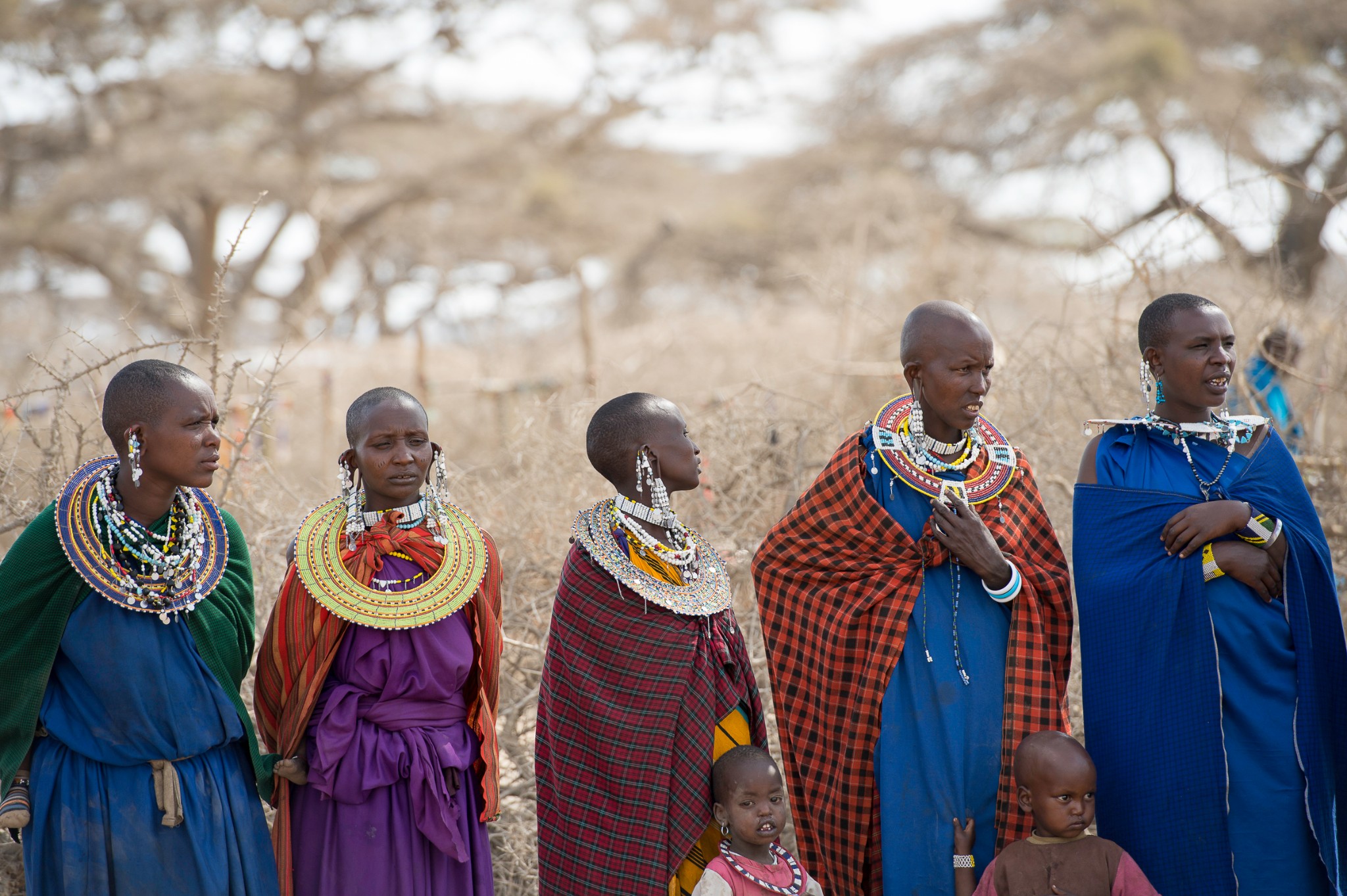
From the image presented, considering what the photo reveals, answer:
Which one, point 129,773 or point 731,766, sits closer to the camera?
point 129,773

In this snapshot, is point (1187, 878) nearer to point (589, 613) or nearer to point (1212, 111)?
point (589, 613)

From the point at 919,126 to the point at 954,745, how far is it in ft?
60.4

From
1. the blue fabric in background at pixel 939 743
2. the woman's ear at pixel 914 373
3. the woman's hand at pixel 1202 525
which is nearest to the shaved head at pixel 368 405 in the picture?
Result: the woman's ear at pixel 914 373

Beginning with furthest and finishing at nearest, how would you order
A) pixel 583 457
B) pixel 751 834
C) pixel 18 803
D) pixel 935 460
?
pixel 583 457 < pixel 935 460 < pixel 751 834 < pixel 18 803

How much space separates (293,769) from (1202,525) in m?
2.35

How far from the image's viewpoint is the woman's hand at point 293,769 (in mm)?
3135

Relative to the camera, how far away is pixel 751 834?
3098 mm

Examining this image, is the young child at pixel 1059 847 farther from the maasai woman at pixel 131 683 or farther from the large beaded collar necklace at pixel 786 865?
the maasai woman at pixel 131 683

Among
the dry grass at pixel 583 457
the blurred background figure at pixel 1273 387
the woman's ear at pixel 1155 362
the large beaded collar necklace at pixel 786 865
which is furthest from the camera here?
the blurred background figure at pixel 1273 387

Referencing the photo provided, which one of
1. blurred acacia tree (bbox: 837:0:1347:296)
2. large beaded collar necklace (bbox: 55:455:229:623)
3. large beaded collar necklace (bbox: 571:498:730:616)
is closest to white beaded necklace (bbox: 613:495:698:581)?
large beaded collar necklace (bbox: 571:498:730:616)

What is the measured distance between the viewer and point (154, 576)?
10.2 ft

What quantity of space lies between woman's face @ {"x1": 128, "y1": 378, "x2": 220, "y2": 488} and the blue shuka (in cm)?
228

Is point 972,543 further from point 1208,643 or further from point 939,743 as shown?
point 1208,643

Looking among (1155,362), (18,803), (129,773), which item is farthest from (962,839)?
(18,803)
